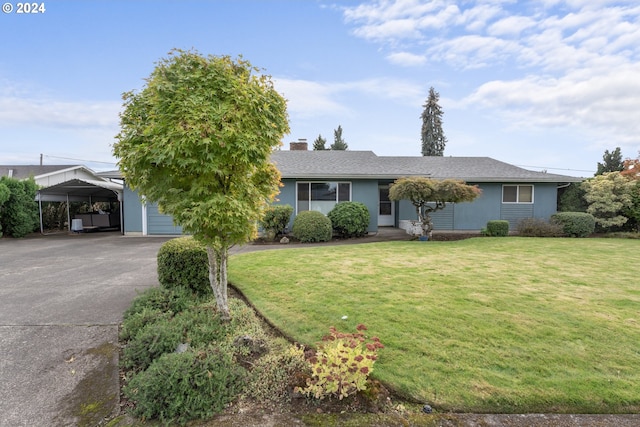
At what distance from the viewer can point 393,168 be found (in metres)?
14.0

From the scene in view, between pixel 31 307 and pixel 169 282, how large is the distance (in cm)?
193

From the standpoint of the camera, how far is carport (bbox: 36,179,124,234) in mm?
13648

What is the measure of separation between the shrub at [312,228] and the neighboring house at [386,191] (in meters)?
1.70

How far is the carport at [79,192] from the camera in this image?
13.6 m

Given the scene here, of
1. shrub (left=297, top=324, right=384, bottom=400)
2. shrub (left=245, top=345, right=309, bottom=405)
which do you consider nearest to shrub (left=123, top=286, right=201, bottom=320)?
shrub (left=245, top=345, right=309, bottom=405)

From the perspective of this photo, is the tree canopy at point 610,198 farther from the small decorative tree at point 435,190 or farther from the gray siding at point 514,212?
the small decorative tree at point 435,190

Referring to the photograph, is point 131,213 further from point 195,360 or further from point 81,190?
point 195,360

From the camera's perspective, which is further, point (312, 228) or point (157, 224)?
point (157, 224)

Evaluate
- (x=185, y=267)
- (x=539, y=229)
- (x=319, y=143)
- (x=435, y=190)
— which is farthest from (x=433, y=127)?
(x=185, y=267)

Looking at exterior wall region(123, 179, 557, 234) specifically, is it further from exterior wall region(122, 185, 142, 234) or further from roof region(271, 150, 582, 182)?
roof region(271, 150, 582, 182)

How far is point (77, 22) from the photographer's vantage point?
8.16m

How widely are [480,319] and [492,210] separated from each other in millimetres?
11703

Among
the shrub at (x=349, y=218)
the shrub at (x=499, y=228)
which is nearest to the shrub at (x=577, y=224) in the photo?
the shrub at (x=499, y=228)

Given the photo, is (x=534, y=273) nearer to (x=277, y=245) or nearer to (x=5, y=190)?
(x=277, y=245)
